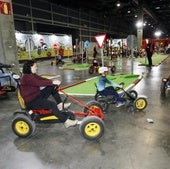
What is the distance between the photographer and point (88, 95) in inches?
263

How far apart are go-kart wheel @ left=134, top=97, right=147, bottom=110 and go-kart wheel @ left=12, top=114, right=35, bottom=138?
2413mm

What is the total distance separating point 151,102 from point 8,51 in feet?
18.0

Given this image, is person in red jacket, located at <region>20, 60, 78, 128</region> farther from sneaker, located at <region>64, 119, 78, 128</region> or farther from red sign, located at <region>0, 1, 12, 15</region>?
red sign, located at <region>0, 1, 12, 15</region>

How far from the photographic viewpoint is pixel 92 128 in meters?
3.65

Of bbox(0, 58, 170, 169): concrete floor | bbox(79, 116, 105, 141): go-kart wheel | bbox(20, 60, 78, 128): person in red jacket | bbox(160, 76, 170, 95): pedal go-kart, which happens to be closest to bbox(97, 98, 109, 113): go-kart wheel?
bbox(0, 58, 170, 169): concrete floor

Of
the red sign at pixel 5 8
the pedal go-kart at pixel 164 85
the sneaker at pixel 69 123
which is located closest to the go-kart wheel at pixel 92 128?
the sneaker at pixel 69 123

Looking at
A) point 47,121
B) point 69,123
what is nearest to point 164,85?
point 69,123

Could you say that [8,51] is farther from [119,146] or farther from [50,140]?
[119,146]

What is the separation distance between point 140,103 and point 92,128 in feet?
6.16

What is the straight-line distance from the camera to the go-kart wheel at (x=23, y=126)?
12.4 feet

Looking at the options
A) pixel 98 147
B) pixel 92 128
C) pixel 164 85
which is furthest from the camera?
pixel 164 85

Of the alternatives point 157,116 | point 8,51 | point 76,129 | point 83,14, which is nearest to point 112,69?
point 8,51

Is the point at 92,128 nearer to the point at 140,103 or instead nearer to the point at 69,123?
the point at 69,123

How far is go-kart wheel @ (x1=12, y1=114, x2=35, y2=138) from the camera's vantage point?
377cm
